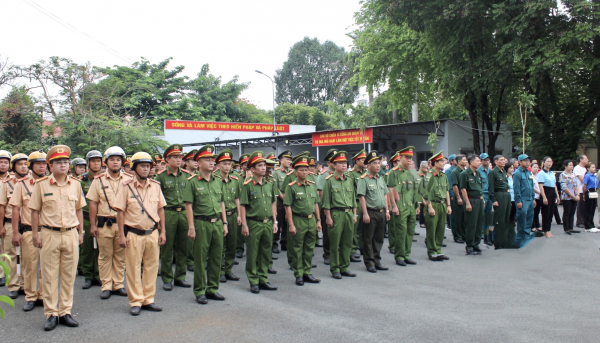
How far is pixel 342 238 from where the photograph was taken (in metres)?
7.14

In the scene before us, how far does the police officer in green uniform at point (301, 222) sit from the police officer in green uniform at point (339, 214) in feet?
1.08

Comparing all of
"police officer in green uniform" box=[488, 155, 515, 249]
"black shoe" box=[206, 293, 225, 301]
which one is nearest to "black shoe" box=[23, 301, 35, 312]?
"black shoe" box=[206, 293, 225, 301]

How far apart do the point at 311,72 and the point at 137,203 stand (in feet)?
188

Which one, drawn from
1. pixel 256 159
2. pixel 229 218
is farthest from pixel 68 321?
pixel 256 159

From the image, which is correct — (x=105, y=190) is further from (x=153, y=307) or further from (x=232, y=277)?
(x=232, y=277)

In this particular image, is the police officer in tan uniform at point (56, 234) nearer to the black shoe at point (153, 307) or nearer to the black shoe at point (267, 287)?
the black shoe at point (153, 307)

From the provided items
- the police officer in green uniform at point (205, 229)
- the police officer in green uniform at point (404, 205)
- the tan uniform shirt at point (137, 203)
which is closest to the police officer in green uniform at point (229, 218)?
the police officer in green uniform at point (205, 229)

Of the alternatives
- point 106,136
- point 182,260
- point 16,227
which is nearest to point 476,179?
point 182,260

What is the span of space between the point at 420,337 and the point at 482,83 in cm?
1824

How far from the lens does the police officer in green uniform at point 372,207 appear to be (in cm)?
753

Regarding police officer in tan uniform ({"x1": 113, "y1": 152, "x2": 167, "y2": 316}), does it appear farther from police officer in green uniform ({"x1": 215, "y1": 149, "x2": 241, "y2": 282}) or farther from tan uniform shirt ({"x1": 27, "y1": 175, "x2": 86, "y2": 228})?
police officer in green uniform ({"x1": 215, "y1": 149, "x2": 241, "y2": 282})

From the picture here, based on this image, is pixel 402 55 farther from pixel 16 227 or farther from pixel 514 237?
pixel 16 227

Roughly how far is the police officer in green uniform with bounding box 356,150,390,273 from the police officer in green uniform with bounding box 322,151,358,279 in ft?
1.25

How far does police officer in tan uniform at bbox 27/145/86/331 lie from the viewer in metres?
4.84
